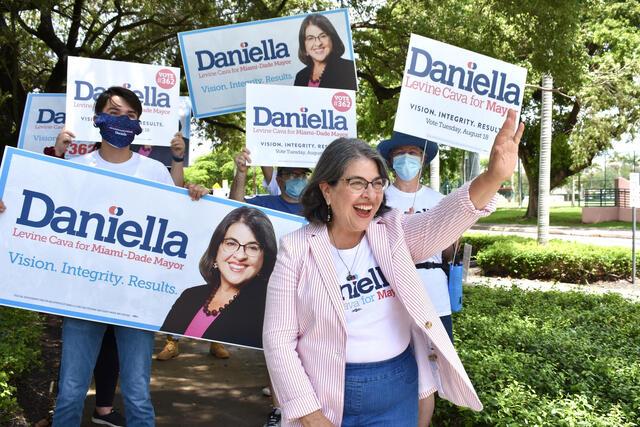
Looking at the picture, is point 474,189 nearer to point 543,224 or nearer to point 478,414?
point 478,414

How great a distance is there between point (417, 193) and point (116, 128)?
76.4 inches

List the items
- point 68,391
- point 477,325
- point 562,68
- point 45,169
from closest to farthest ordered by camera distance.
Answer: point 68,391, point 45,169, point 477,325, point 562,68

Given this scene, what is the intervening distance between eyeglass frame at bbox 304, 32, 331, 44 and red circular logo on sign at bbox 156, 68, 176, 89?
134 cm

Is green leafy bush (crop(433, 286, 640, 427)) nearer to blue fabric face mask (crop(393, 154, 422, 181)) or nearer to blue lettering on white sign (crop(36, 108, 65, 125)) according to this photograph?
blue fabric face mask (crop(393, 154, 422, 181))

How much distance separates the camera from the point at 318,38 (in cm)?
618

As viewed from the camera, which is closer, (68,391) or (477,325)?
(68,391)

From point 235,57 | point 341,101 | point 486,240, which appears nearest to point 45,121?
point 235,57

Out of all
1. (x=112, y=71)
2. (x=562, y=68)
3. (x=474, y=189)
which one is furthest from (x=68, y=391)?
(x=562, y=68)

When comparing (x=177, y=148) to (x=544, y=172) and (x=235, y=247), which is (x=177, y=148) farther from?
(x=544, y=172)

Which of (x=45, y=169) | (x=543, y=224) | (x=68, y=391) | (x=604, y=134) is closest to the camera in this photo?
(x=68, y=391)

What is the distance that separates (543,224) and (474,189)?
13.8m

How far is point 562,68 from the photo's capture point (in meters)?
10.3

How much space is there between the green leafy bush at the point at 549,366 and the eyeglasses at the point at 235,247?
145cm

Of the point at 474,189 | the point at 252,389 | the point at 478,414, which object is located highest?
the point at 474,189
